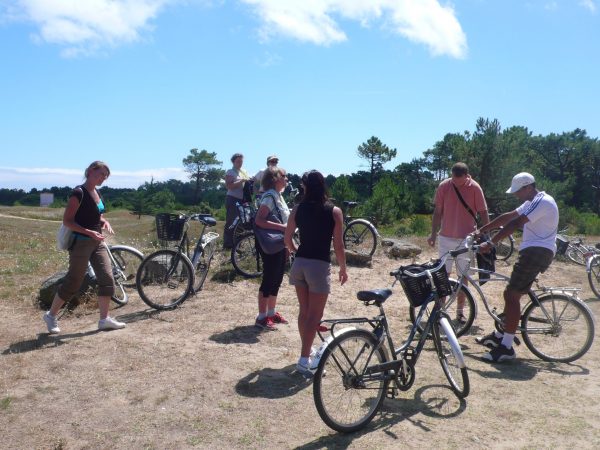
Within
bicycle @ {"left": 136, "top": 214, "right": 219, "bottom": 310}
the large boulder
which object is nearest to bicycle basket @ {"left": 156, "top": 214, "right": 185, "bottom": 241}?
bicycle @ {"left": 136, "top": 214, "right": 219, "bottom": 310}

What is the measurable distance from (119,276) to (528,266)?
15.7 feet

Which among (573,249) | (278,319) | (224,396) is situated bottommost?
(224,396)

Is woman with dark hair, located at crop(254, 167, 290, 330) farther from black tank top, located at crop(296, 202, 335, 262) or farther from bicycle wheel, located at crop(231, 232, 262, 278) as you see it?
bicycle wheel, located at crop(231, 232, 262, 278)

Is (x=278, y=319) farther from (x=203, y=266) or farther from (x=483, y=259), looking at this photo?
(x=483, y=259)

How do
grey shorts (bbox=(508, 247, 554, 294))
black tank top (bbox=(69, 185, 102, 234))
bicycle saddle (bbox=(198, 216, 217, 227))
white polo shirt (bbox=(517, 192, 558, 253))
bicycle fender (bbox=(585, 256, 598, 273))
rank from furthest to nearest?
bicycle fender (bbox=(585, 256, 598, 273)), bicycle saddle (bbox=(198, 216, 217, 227)), black tank top (bbox=(69, 185, 102, 234)), grey shorts (bbox=(508, 247, 554, 294)), white polo shirt (bbox=(517, 192, 558, 253))

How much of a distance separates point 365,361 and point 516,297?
213 cm

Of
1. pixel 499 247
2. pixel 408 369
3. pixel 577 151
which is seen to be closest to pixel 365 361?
pixel 408 369

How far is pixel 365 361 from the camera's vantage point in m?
3.64

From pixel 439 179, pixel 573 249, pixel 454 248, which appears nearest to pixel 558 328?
pixel 454 248

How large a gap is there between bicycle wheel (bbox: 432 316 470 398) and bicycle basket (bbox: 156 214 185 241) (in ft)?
12.7

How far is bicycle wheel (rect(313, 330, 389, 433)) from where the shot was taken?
3.46 metres

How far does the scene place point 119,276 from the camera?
264 inches

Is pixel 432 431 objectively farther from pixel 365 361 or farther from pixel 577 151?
pixel 577 151

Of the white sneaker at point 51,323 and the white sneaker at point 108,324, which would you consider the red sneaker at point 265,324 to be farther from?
the white sneaker at point 51,323
